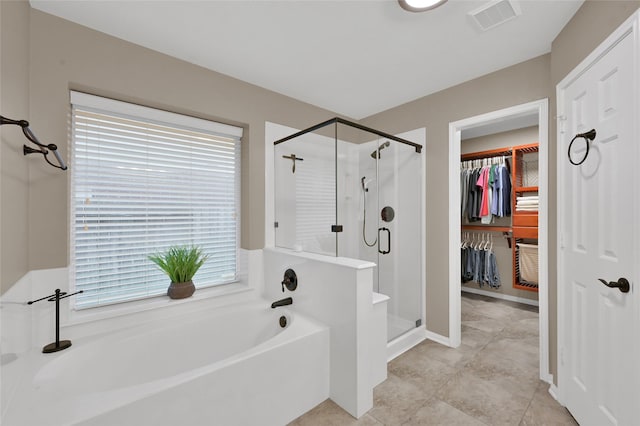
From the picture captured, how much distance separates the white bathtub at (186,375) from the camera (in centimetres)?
112

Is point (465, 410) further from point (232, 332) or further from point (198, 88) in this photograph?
point (198, 88)

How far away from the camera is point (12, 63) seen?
1.31 metres

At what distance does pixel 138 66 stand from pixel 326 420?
2722 millimetres

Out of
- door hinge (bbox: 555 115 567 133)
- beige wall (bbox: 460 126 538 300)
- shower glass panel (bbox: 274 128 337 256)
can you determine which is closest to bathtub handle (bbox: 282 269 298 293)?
shower glass panel (bbox: 274 128 337 256)

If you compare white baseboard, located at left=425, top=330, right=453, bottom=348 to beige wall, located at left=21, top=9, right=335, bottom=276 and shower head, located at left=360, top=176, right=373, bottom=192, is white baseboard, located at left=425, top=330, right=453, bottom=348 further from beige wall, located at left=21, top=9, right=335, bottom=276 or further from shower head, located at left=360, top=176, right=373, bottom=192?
beige wall, located at left=21, top=9, right=335, bottom=276

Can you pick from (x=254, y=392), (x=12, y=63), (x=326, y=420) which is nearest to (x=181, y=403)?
(x=254, y=392)

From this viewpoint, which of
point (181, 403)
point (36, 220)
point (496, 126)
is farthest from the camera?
point (496, 126)

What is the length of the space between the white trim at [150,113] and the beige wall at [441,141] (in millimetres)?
1895

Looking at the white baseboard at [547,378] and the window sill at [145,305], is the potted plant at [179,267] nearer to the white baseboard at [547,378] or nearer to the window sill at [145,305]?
the window sill at [145,305]

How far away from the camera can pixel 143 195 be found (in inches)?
84.0

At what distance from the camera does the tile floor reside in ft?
5.44

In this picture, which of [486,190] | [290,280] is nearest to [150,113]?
[290,280]

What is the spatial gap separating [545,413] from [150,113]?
3427mm

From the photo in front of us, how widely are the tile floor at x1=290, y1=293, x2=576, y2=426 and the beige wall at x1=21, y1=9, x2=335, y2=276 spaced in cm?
165
